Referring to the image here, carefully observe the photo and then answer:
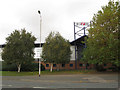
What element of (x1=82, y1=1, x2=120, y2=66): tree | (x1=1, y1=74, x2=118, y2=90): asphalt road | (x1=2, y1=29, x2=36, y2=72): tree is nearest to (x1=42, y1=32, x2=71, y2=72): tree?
(x1=2, y1=29, x2=36, y2=72): tree

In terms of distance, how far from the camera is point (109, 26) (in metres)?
21.0

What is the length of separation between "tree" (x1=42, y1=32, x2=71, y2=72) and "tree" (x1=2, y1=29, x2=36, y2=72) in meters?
4.04

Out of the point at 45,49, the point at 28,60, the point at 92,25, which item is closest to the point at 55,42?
the point at 45,49

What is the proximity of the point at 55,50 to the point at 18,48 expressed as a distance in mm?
8390

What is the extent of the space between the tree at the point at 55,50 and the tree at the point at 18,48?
404 centimetres

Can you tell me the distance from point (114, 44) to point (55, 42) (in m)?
15.3

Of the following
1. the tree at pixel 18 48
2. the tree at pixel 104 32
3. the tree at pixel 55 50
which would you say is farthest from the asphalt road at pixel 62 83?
the tree at pixel 55 50

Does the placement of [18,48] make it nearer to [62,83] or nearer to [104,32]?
[62,83]

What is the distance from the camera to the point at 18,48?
25.1 metres

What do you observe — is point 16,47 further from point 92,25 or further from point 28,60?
point 92,25

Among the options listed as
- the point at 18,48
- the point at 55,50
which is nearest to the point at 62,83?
the point at 18,48

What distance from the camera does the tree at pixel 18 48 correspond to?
2502 centimetres

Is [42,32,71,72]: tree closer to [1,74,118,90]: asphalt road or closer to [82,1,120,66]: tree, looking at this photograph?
[82,1,120,66]: tree

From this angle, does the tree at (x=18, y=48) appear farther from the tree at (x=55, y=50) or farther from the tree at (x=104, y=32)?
the tree at (x=104, y=32)
